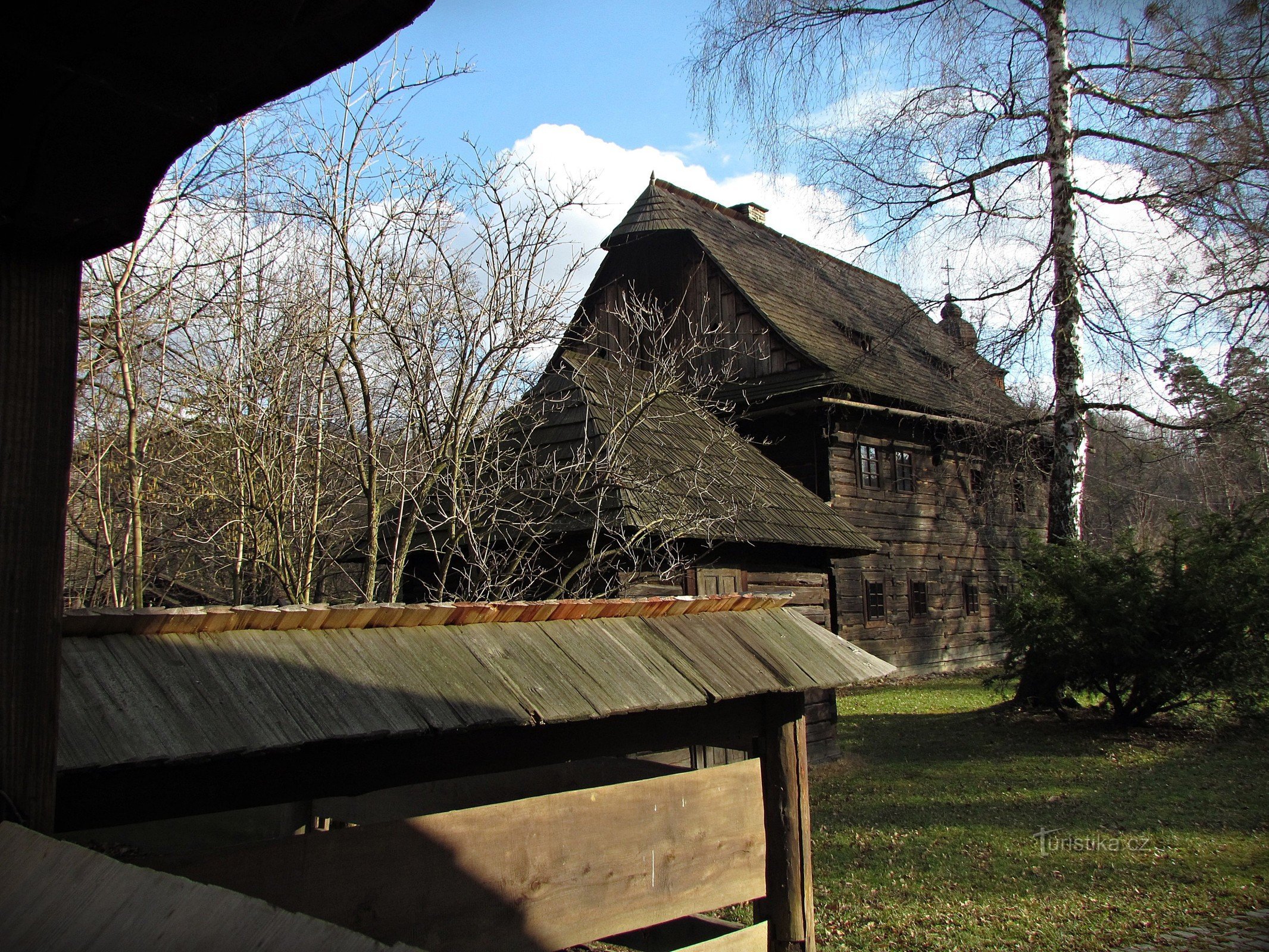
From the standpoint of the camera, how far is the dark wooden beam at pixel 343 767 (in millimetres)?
2336

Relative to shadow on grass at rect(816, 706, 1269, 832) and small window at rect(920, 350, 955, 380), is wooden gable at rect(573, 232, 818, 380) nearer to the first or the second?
small window at rect(920, 350, 955, 380)

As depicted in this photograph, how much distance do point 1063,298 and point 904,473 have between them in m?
7.93

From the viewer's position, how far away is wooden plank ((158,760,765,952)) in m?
2.64

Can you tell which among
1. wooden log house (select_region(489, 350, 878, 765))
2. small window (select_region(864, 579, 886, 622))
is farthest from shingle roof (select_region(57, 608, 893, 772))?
small window (select_region(864, 579, 886, 622))

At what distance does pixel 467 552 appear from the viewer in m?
9.45

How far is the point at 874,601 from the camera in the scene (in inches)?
796

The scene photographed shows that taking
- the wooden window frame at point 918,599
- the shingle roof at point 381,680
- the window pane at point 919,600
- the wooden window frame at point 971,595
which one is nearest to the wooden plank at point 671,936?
the shingle roof at point 381,680

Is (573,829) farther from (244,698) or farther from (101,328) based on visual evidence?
(101,328)

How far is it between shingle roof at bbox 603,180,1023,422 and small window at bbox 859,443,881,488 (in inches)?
47.7

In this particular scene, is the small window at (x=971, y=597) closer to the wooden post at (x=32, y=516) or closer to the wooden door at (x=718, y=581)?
the wooden door at (x=718, y=581)

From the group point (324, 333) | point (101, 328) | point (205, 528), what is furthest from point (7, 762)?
point (205, 528)

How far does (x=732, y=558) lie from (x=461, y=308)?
18.9 feet

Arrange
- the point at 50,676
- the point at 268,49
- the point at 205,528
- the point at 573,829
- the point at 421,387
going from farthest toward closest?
1. the point at 205,528
2. the point at 421,387
3. the point at 573,829
4. the point at 50,676
5. the point at 268,49

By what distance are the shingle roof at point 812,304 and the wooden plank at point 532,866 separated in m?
13.7
